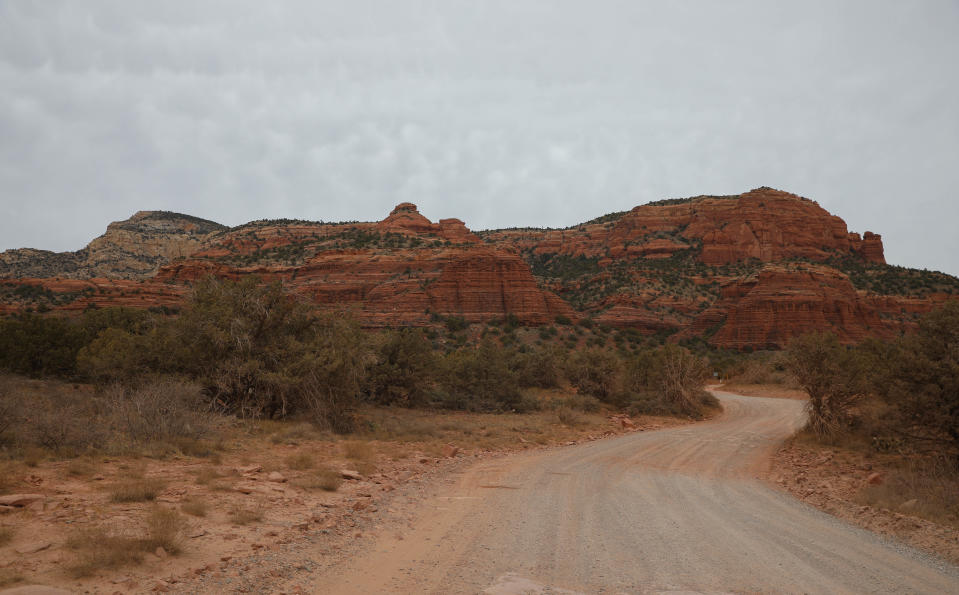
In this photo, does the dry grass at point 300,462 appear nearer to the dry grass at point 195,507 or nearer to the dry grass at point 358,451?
the dry grass at point 358,451

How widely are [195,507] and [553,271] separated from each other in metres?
102

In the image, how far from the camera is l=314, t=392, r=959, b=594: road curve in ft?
15.4

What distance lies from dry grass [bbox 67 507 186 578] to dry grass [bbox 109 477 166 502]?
110 cm

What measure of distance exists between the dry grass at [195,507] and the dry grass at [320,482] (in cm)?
196

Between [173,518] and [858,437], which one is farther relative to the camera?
[858,437]

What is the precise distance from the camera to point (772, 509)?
25.8 feet

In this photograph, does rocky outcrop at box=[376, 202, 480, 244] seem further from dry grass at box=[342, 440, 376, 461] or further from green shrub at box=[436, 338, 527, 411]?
dry grass at box=[342, 440, 376, 461]

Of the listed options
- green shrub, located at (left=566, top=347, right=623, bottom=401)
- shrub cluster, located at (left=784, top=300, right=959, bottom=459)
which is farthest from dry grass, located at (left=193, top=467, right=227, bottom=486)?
green shrub, located at (left=566, top=347, right=623, bottom=401)

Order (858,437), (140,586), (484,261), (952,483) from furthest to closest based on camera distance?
A: (484,261), (858,437), (952,483), (140,586)

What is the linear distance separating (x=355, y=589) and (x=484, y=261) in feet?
212

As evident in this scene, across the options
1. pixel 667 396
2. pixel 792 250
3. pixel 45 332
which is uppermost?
pixel 792 250

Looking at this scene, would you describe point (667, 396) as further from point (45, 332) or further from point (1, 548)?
point (45, 332)

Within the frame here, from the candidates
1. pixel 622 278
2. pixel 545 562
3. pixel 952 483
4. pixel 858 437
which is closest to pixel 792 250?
pixel 622 278

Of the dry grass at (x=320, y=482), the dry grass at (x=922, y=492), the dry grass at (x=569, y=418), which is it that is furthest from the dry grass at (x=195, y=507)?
the dry grass at (x=569, y=418)
